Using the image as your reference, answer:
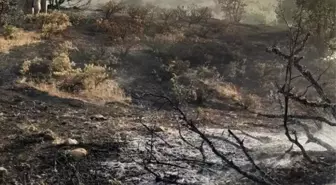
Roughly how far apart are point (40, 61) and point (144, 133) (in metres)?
5.41

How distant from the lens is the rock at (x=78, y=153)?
7.37 metres

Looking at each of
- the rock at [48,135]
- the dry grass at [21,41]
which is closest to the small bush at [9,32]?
the dry grass at [21,41]

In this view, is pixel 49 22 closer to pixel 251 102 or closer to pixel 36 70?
pixel 36 70

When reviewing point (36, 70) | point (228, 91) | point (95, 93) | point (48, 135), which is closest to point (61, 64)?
point (36, 70)

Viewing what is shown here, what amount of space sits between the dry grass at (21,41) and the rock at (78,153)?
285 inches

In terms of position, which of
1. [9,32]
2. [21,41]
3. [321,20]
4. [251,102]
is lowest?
[251,102]

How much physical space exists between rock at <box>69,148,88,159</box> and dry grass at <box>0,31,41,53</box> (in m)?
7.24

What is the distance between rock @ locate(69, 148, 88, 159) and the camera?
7368 millimetres

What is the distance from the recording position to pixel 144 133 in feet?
29.8

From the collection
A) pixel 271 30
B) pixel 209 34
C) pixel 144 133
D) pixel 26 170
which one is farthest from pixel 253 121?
pixel 271 30

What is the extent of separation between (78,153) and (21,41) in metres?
8.33

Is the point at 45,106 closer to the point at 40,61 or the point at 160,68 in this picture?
the point at 40,61

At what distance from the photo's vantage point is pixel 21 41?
1475 cm

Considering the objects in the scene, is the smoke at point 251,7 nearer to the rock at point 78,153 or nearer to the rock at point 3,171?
the rock at point 78,153
